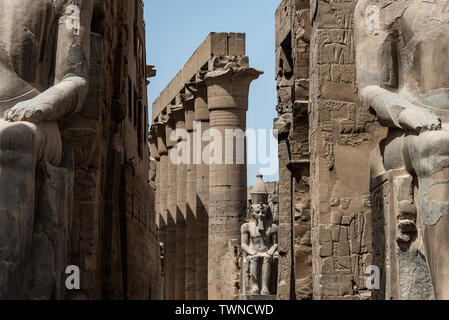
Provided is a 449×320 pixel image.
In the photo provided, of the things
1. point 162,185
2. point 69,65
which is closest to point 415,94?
point 69,65

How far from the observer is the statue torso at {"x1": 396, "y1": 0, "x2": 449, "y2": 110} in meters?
5.81

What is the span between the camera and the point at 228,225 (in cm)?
2175

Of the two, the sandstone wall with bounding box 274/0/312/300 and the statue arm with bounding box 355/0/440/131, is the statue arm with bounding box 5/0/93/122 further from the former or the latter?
the sandstone wall with bounding box 274/0/312/300

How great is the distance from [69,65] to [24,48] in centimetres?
36

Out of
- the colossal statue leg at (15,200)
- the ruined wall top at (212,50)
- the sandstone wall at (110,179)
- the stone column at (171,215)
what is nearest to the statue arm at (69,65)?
the colossal statue leg at (15,200)

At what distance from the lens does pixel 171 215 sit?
28328 mm

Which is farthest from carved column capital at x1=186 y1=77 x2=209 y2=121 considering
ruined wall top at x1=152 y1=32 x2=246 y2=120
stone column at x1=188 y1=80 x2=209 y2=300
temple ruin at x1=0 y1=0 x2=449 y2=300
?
temple ruin at x1=0 y1=0 x2=449 y2=300

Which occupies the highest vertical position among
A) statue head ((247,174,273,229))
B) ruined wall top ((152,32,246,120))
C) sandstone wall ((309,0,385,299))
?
ruined wall top ((152,32,246,120))

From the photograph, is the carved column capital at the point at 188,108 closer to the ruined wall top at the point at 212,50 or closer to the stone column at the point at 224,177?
the ruined wall top at the point at 212,50

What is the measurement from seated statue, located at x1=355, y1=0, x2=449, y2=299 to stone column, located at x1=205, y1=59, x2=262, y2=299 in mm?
15557

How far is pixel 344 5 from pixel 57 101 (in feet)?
14.3

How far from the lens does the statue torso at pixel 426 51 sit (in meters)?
5.81

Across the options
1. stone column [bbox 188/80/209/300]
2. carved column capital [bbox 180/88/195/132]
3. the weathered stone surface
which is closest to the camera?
the weathered stone surface
